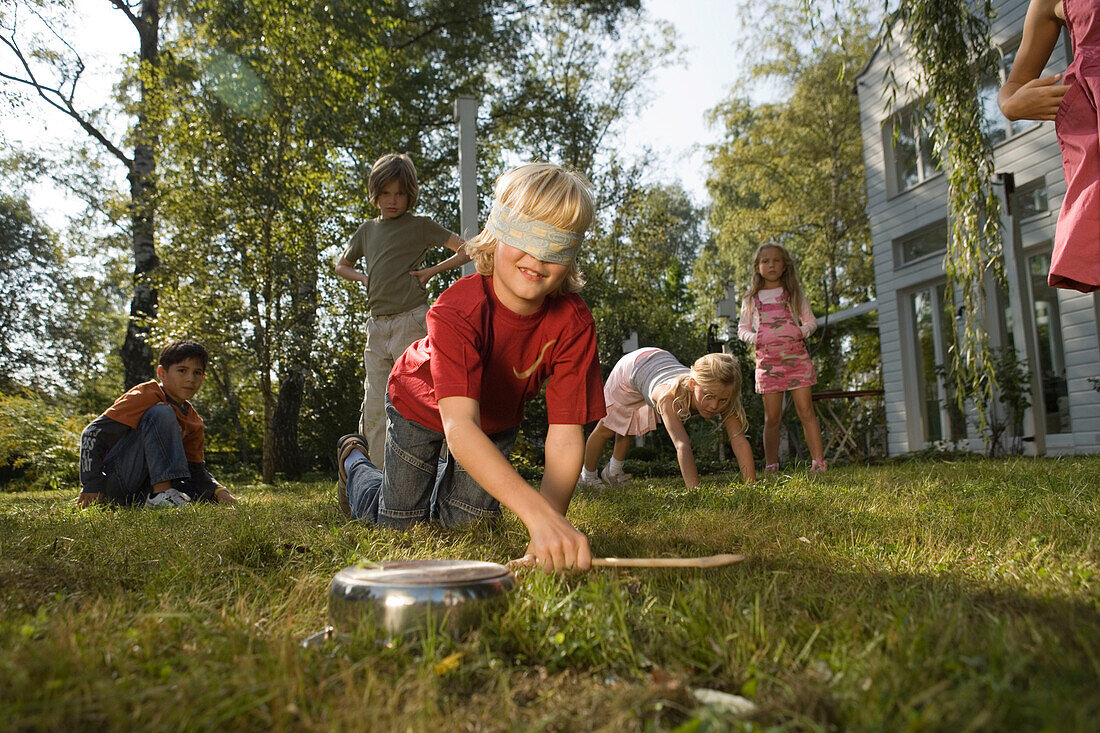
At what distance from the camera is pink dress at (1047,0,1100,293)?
2.22m

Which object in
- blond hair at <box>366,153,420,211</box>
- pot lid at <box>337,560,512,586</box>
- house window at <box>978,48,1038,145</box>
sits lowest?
pot lid at <box>337,560,512,586</box>

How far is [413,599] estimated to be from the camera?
147 centimetres

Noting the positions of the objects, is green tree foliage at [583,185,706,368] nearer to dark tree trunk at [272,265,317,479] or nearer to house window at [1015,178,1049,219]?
dark tree trunk at [272,265,317,479]

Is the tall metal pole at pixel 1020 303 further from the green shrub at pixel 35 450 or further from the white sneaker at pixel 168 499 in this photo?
the green shrub at pixel 35 450

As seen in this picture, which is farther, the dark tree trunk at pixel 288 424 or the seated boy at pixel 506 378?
the dark tree trunk at pixel 288 424

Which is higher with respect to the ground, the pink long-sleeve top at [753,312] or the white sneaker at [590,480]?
the pink long-sleeve top at [753,312]

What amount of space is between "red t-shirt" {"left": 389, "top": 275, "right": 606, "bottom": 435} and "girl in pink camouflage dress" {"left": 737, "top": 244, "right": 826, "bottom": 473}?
372cm

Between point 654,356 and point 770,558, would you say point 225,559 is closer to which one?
point 770,558

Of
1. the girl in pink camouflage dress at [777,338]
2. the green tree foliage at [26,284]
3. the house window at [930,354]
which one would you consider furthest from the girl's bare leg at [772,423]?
the green tree foliage at [26,284]

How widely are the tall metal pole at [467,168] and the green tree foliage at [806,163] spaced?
19.2 metres

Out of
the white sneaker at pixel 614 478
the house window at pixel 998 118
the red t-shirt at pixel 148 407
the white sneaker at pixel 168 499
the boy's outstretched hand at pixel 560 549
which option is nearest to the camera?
the boy's outstretched hand at pixel 560 549

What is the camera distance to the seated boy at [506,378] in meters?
2.29

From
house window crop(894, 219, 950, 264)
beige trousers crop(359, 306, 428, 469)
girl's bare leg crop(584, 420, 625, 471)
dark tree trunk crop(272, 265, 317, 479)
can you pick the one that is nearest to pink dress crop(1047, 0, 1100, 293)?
beige trousers crop(359, 306, 428, 469)

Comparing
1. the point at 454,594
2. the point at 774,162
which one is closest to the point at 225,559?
the point at 454,594
